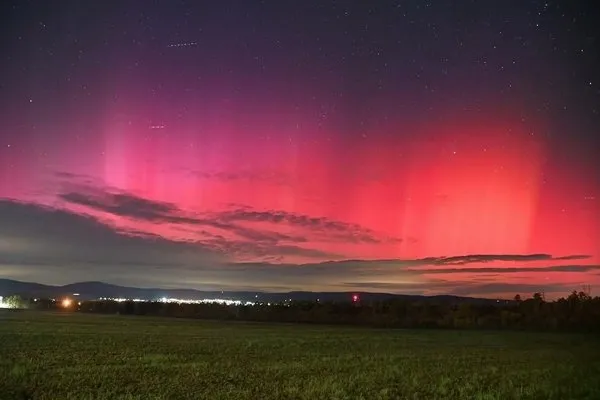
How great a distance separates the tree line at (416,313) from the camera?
11694 cm

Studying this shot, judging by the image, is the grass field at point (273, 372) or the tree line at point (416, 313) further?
the tree line at point (416, 313)

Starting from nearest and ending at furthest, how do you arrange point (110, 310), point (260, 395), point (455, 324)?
point (260, 395), point (455, 324), point (110, 310)

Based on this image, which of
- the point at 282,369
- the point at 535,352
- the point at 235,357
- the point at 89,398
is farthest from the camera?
the point at 535,352

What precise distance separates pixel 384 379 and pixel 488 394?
5416 millimetres

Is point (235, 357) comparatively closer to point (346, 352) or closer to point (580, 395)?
point (346, 352)

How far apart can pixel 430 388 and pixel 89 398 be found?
44.0 ft

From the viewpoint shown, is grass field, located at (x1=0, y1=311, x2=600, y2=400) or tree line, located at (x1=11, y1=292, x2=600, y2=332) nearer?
grass field, located at (x1=0, y1=311, x2=600, y2=400)

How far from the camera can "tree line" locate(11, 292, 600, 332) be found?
4604 inches

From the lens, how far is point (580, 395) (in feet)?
85.0

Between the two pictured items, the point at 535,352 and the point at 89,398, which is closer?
the point at 89,398

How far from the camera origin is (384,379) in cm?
2997

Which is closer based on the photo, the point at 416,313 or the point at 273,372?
the point at 273,372

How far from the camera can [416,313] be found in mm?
155375

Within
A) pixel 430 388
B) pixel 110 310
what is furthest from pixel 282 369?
pixel 110 310
